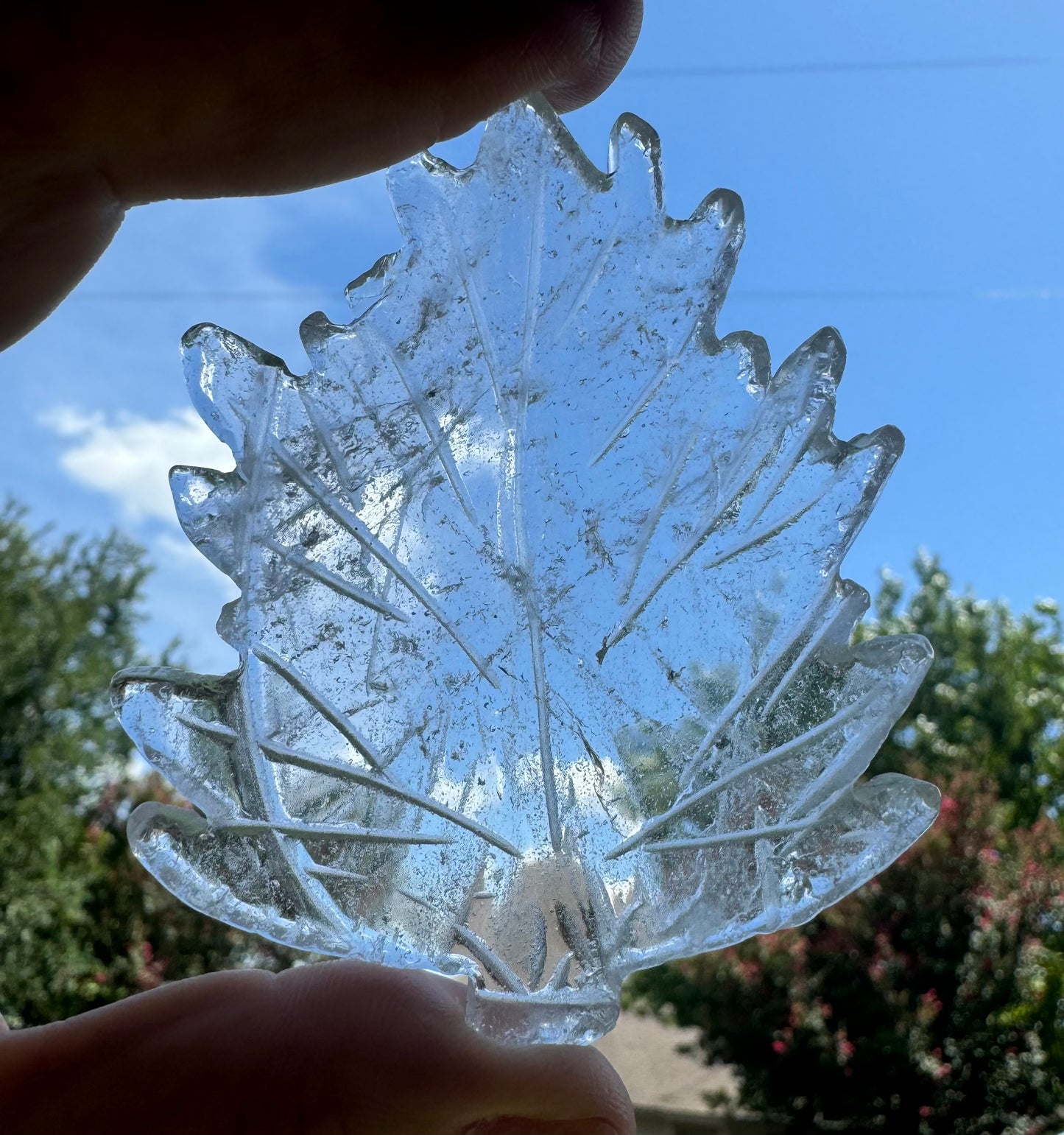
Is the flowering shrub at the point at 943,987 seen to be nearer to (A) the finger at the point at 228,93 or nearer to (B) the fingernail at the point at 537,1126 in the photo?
(B) the fingernail at the point at 537,1126

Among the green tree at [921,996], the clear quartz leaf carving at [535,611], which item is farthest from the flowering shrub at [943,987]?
the clear quartz leaf carving at [535,611]

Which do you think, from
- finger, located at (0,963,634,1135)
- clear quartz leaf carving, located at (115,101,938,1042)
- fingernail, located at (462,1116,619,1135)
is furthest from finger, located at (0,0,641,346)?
fingernail, located at (462,1116,619,1135)

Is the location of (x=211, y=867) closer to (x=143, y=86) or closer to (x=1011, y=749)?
(x=143, y=86)

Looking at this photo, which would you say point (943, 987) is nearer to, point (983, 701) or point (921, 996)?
point (921, 996)

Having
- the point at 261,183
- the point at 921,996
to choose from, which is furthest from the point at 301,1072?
the point at 921,996

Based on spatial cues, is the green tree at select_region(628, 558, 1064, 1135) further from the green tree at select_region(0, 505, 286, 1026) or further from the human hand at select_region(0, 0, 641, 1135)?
the human hand at select_region(0, 0, 641, 1135)
